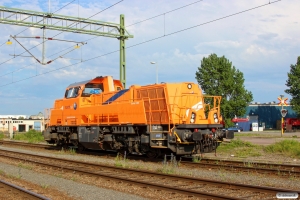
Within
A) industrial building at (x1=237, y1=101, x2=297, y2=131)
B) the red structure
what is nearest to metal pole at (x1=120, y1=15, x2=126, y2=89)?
the red structure

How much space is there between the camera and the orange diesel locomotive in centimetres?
1443

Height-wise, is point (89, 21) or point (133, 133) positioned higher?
point (89, 21)

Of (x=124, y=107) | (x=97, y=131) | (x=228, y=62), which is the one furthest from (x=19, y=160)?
(x=228, y=62)

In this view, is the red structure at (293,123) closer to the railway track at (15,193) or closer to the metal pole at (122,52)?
the metal pole at (122,52)

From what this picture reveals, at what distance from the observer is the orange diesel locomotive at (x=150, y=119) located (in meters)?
14.4

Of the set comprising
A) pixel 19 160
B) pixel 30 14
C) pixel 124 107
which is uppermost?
pixel 30 14

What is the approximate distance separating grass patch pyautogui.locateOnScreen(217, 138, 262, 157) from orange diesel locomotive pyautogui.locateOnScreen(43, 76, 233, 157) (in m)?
3.30

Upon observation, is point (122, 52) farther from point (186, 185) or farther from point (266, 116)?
point (266, 116)

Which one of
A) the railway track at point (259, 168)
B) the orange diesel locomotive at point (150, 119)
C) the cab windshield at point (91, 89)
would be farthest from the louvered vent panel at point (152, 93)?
the cab windshield at point (91, 89)

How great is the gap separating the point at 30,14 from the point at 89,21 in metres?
3.41

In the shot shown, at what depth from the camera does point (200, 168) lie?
13352mm

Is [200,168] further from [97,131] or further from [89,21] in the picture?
[89,21]

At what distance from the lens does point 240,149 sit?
787 inches

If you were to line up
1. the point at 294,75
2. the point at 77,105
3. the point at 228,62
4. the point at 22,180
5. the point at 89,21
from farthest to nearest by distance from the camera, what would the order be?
the point at 294,75 → the point at 228,62 → the point at 89,21 → the point at 77,105 → the point at 22,180
